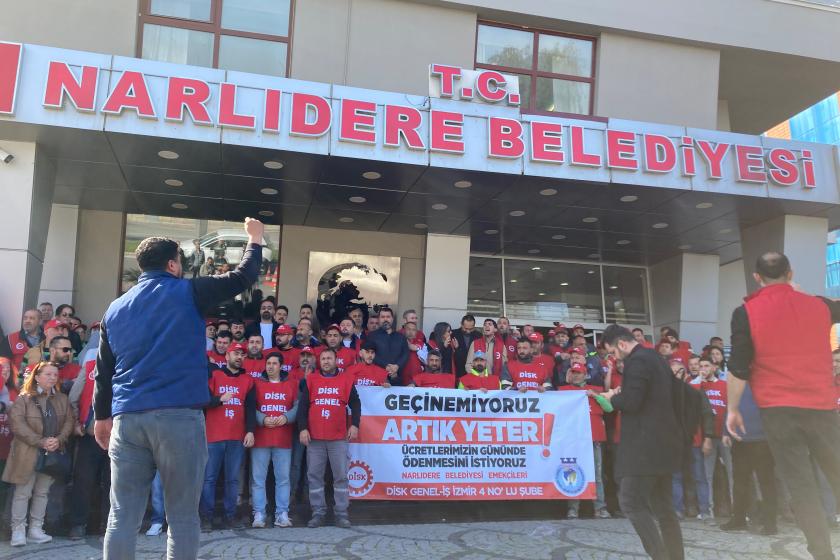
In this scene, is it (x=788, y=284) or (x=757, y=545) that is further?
(x=757, y=545)

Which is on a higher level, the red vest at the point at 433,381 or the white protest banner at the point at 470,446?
the red vest at the point at 433,381

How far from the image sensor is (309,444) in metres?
7.37

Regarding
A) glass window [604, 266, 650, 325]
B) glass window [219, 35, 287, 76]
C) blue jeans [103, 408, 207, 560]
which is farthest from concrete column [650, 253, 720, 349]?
Result: blue jeans [103, 408, 207, 560]

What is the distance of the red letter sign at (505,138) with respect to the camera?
10234mm

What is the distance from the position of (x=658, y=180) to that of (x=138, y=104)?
303 inches

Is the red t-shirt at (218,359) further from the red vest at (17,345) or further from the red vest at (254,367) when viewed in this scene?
the red vest at (17,345)

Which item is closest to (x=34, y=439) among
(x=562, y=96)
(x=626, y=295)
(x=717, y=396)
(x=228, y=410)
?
(x=228, y=410)

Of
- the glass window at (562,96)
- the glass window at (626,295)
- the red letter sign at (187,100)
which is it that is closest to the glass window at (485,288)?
the glass window at (626,295)

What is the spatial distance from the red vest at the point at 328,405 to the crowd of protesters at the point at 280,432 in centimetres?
1

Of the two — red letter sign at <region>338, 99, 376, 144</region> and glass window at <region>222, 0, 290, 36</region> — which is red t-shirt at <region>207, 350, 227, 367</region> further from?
glass window at <region>222, 0, 290, 36</region>

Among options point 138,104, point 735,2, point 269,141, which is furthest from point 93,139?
point 735,2

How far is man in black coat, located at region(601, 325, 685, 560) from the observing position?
15.2 feet

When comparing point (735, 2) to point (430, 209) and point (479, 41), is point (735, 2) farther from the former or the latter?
point (430, 209)

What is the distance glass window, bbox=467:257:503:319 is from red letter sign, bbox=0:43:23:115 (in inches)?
390
